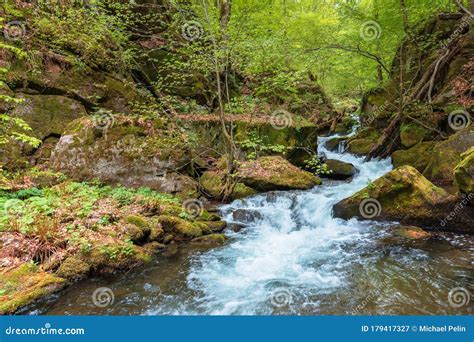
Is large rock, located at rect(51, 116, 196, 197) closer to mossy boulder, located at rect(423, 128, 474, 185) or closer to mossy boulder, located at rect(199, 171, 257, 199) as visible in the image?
mossy boulder, located at rect(199, 171, 257, 199)

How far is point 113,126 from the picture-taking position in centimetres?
923

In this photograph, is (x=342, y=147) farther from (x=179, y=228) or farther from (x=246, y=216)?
(x=179, y=228)

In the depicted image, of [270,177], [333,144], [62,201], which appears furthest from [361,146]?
[62,201]

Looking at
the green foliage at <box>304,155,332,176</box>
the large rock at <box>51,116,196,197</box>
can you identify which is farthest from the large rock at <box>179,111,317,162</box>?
the large rock at <box>51,116,196,197</box>

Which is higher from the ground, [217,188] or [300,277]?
[217,188]

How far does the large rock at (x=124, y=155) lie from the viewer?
28.7ft

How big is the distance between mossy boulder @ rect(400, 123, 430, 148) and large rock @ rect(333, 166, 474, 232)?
469 centimetres

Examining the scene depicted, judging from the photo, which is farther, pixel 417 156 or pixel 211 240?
pixel 417 156

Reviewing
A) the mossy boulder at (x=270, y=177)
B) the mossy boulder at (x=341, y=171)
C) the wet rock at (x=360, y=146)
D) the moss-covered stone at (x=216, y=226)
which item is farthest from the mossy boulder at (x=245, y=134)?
the moss-covered stone at (x=216, y=226)

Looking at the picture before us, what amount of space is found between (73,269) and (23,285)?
730 millimetres

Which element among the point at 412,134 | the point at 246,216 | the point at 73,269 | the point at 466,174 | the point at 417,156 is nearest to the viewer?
the point at 73,269

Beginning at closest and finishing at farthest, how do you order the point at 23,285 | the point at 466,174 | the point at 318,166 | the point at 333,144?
the point at 23,285 < the point at 466,174 < the point at 318,166 < the point at 333,144

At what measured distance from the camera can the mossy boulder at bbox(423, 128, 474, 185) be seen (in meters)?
8.35

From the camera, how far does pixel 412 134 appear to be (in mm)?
11680
